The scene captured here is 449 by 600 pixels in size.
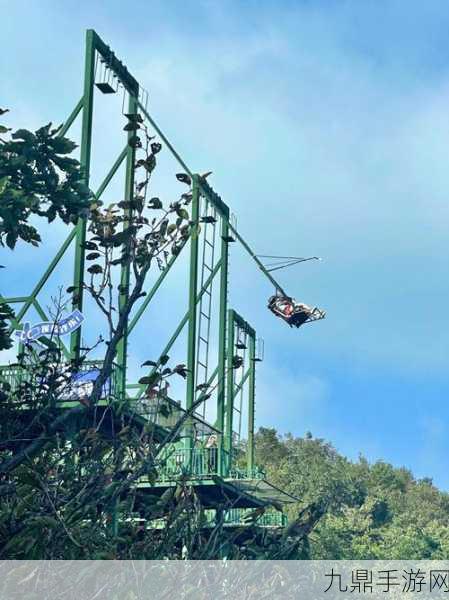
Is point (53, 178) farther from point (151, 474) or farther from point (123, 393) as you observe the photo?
point (123, 393)

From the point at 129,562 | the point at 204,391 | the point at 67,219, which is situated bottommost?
the point at 129,562

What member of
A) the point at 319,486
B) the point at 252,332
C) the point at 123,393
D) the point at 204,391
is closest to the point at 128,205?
the point at 204,391

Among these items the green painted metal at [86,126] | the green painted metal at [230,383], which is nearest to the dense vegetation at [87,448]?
the green painted metal at [86,126]

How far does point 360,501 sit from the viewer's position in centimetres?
7581

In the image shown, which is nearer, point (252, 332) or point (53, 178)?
point (53, 178)

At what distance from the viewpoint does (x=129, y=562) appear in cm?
753

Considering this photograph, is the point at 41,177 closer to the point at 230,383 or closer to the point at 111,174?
the point at 111,174

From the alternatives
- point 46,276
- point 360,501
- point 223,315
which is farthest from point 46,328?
point 360,501

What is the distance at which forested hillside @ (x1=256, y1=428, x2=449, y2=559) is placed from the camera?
6022 centimetres

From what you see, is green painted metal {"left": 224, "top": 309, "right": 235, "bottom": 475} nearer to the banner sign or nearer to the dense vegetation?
the banner sign

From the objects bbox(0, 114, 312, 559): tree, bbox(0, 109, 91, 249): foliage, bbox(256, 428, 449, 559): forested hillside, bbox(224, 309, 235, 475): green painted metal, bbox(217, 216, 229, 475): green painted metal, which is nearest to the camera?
bbox(0, 114, 312, 559): tree

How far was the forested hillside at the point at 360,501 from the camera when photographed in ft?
198

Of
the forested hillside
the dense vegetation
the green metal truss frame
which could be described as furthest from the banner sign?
the forested hillside

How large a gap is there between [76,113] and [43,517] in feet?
59.3
